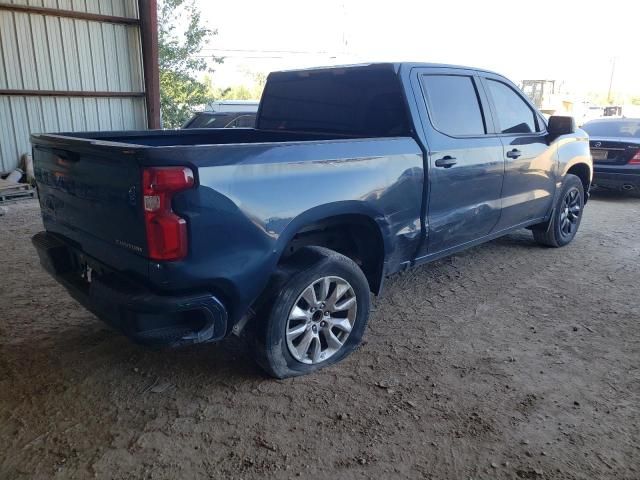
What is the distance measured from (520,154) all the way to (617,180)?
17.8 ft

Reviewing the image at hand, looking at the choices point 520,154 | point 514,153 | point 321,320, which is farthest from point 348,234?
point 520,154

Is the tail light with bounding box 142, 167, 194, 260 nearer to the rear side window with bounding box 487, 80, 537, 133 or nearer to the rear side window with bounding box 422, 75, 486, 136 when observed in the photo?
the rear side window with bounding box 422, 75, 486, 136

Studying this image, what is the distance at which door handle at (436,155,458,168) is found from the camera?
3773 mm

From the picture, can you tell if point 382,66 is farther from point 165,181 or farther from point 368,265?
point 165,181

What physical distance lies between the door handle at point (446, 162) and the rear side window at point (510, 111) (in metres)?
0.95

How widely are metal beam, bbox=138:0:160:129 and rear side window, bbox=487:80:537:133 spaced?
8.39 meters

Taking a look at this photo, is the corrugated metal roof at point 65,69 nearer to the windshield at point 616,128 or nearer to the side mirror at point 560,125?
the side mirror at point 560,125

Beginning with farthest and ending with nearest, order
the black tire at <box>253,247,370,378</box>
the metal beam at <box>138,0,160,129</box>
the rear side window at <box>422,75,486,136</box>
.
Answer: the metal beam at <box>138,0,160,129</box> → the rear side window at <box>422,75,486,136</box> → the black tire at <box>253,247,370,378</box>

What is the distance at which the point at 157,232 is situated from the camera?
244 cm

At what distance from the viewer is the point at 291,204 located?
112 inches

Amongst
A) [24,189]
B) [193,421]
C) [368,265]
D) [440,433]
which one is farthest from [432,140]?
[24,189]

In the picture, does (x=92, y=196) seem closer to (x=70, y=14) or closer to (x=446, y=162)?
(x=446, y=162)

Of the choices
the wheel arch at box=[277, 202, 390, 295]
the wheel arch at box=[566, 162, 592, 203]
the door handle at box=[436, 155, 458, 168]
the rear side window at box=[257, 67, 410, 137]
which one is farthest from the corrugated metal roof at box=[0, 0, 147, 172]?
the door handle at box=[436, 155, 458, 168]

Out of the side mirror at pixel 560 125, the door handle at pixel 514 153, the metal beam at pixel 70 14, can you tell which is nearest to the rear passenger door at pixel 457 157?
the door handle at pixel 514 153
